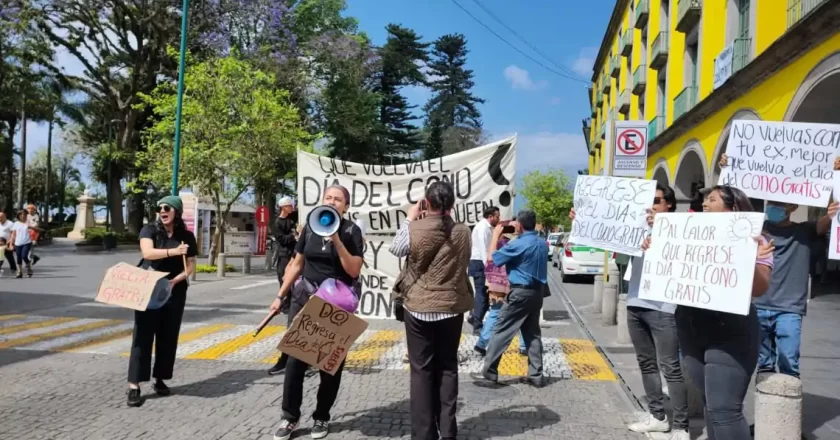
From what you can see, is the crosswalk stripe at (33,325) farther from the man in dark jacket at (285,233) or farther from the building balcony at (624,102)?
the building balcony at (624,102)

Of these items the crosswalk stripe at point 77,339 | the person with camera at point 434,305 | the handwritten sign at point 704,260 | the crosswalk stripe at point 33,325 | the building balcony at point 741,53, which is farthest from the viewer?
the building balcony at point 741,53

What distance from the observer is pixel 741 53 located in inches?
636

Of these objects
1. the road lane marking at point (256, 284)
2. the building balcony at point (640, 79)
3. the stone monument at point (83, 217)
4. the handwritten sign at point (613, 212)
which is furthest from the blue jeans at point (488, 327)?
the stone monument at point (83, 217)

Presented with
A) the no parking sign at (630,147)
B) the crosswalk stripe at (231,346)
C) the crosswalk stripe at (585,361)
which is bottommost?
the crosswalk stripe at (585,361)

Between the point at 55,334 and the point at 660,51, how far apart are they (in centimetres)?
2273

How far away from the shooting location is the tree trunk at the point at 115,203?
131ft

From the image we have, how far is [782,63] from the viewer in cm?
1334

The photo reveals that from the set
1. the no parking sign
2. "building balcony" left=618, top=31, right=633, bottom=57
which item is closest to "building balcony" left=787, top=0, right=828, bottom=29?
the no parking sign

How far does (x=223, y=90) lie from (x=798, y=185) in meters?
18.3

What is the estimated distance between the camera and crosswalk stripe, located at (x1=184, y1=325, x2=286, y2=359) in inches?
286

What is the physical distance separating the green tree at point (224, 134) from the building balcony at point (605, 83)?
87.8ft

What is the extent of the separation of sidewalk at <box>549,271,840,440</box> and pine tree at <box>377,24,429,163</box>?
143ft

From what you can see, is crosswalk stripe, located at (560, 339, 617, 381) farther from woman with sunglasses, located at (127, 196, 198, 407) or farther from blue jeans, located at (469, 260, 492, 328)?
woman with sunglasses, located at (127, 196, 198, 407)

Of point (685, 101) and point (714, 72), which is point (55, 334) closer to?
point (714, 72)
